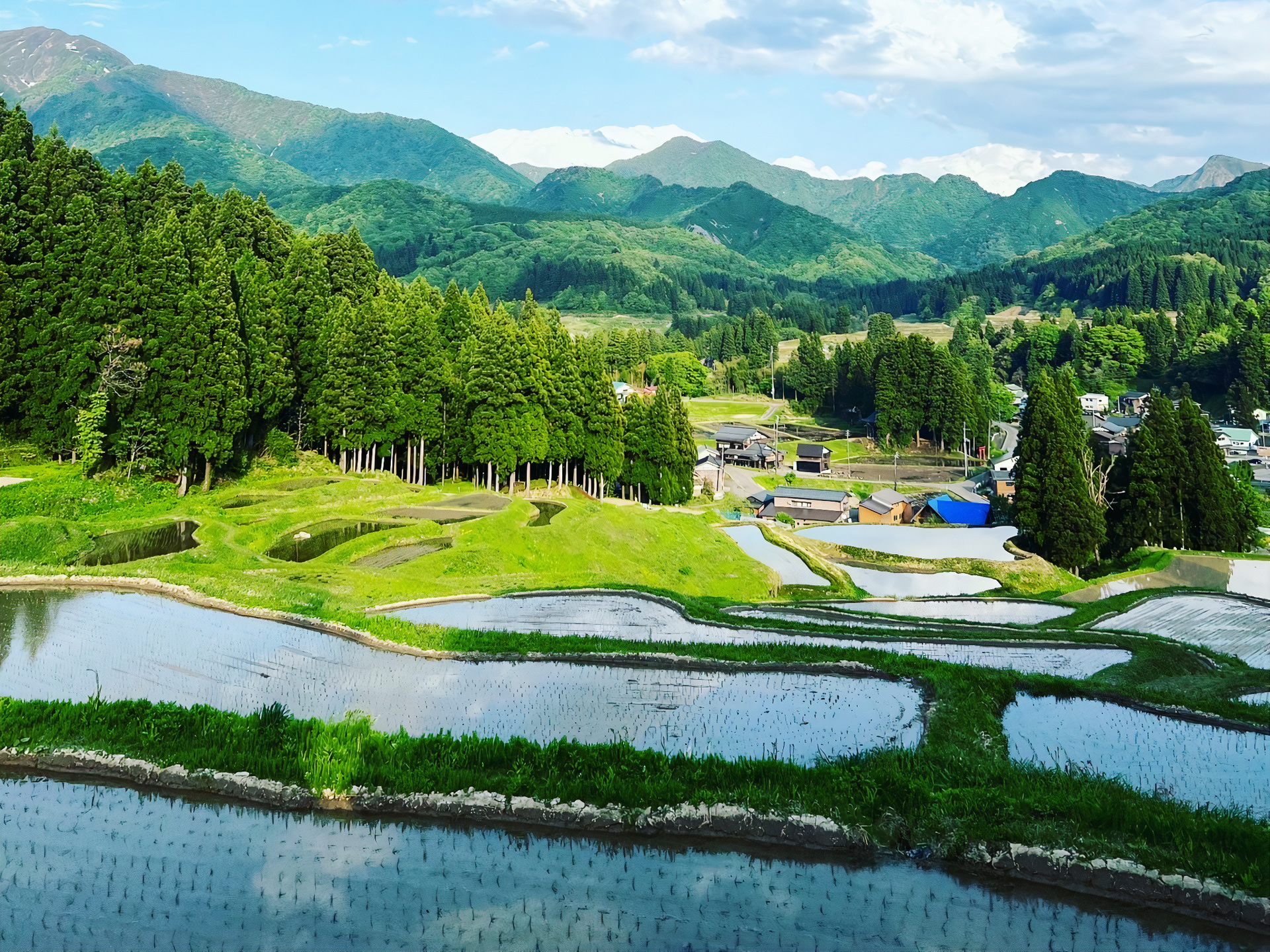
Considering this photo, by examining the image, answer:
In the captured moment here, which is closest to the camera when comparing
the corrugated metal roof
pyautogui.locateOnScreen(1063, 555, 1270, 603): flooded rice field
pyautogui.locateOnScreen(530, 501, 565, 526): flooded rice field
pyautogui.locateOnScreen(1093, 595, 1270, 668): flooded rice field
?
pyautogui.locateOnScreen(1093, 595, 1270, 668): flooded rice field

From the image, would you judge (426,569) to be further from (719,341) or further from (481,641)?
(719,341)

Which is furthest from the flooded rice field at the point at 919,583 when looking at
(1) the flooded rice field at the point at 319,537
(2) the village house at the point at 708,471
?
(2) the village house at the point at 708,471

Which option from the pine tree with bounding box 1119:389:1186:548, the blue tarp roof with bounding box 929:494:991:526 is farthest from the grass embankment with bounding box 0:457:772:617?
the blue tarp roof with bounding box 929:494:991:526

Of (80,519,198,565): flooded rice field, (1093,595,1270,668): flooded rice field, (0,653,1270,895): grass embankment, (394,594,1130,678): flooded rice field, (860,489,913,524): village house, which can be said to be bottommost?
(860,489,913,524): village house

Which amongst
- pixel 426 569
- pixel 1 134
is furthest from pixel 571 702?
pixel 1 134

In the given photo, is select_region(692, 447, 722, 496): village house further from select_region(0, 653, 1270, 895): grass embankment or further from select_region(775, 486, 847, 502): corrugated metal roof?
select_region(0, 653, 1270, 895): grass embankment

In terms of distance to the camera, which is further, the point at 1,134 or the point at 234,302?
the point at 234,302

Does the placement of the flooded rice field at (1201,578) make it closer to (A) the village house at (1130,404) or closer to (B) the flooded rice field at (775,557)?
(B) the flooded rice field at (775,557)

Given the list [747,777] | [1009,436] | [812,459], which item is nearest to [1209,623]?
[747,777]
